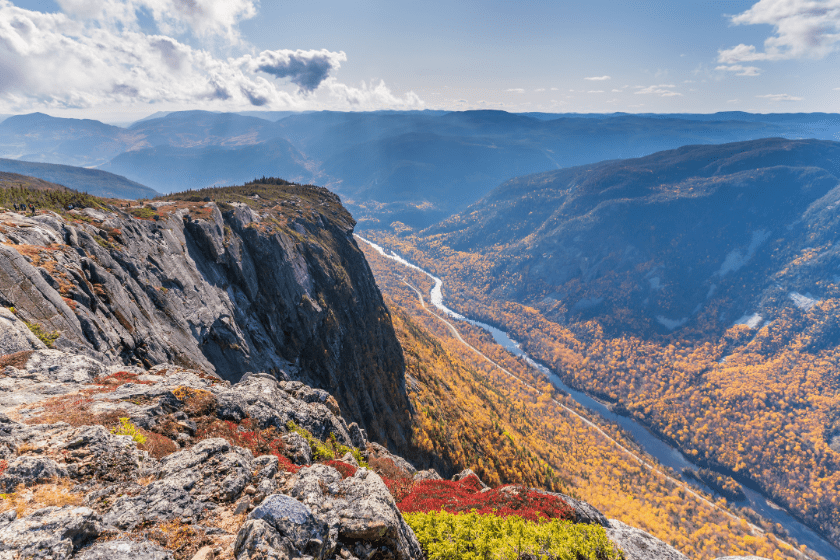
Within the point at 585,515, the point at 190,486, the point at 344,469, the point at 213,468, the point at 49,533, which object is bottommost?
the point at 585,515

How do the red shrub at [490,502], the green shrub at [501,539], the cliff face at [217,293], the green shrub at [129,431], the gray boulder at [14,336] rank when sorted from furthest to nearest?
the cliff face at [217,293]
the red shrub at [490,502]
the gray boulder at [14,336]
the green shrub at [501,539]
the green shrub at [129,431]

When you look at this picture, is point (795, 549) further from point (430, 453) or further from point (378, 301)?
point (378, 301)

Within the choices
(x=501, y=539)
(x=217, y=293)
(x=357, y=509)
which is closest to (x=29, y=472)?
(x=357, y=509)

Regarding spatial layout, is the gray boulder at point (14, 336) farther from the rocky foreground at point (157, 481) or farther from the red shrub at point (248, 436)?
the red shrub at point (248, 436)

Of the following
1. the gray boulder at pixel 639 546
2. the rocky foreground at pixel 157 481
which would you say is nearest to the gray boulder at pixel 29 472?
the rocky foreground at pixel 157 481

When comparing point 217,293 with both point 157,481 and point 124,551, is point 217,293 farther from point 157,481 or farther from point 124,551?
point 124,551

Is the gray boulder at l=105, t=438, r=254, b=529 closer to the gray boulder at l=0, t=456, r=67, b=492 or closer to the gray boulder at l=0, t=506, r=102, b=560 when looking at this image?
the gray boulder at l=0, t=506, r=102, b=560

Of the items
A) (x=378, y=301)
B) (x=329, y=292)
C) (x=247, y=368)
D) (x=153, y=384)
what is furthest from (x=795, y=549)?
(x=153, y=384)
